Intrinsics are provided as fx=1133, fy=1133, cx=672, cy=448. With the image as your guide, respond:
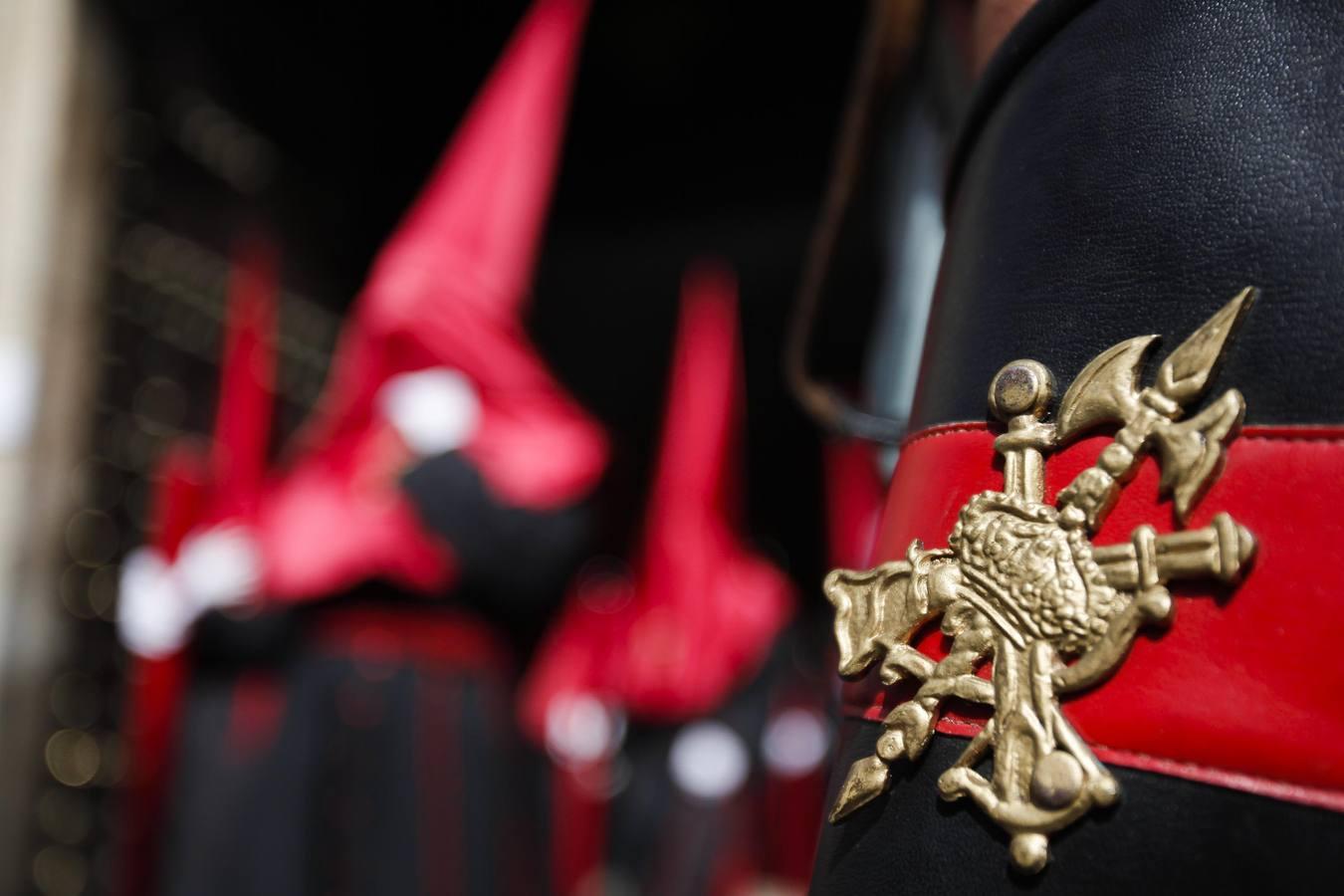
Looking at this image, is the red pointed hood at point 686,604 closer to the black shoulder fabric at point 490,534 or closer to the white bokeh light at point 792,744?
the white bokeh light at point 792,744

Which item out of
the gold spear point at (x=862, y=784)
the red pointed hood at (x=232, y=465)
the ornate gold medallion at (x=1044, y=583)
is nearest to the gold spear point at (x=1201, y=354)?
the ornate gold medallion at (x=1044, y=583)

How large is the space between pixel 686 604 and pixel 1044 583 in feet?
4.96

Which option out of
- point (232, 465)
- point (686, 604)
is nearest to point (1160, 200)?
point (232, 465)

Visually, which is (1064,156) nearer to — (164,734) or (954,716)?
(954,716)

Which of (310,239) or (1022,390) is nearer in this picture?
(1022,390)

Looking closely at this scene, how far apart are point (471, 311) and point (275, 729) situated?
1.63 feet

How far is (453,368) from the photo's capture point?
4.07 ft

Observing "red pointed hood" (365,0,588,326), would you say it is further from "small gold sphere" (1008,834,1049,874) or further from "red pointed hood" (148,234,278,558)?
"small gold sphere" (1008,834,1049,874)

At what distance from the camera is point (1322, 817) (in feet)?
0.69

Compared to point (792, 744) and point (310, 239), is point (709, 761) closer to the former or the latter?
point (792, 744)

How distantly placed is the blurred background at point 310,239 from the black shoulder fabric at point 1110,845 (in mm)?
266

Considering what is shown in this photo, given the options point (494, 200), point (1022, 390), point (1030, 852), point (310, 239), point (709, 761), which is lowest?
point (709, 761)

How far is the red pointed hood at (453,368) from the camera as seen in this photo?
1.22 m

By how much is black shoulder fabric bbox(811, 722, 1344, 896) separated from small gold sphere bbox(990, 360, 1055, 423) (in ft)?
0.26
